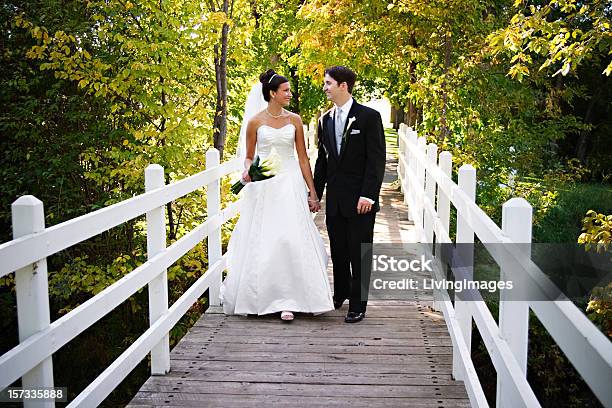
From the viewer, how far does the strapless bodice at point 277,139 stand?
624cm

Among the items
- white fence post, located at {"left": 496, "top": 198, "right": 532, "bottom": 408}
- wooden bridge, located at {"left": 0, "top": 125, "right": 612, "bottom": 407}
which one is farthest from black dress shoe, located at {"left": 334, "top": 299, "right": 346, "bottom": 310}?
white fence post, located at {"left": 496, "top": 198, "right": 532, "bottom": 408}

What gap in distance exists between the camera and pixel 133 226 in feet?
35.5

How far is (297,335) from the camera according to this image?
18.5 ft

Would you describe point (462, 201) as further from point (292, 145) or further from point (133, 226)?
point (133, 226)

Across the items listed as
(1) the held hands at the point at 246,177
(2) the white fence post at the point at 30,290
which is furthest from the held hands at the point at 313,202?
(2) the white fence post at the point at 30,290

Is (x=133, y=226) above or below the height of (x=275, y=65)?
below

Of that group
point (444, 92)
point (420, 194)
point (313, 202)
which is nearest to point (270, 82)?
point (313, 202)

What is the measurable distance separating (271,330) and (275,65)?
13.1 metres

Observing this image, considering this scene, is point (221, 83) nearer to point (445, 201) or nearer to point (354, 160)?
point (354, 160)

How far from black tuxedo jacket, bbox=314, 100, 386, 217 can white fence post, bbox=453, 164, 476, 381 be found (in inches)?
45.2

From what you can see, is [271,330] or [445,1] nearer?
[271,330]

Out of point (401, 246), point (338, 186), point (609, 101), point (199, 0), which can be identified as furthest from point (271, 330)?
point (609, 101)

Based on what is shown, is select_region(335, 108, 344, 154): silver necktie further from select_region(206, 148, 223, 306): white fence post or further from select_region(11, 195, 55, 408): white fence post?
select_region(11, 195, 55, 408): white fence post

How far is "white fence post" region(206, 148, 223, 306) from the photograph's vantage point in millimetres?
6258
